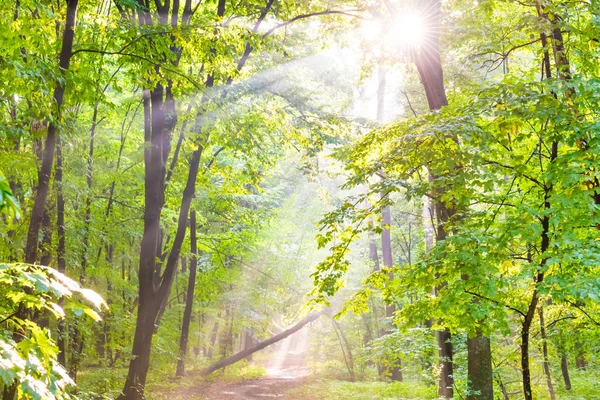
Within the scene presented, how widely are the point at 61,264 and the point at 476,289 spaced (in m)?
7.90

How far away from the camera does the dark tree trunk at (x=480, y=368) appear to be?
6664 mm

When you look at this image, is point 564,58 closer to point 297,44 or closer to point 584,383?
point 297,44

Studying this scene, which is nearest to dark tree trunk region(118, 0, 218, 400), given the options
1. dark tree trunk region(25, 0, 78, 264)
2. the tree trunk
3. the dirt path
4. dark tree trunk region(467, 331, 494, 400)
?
dark tree trunk region(25, 0, 78, 264)

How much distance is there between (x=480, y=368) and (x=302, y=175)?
642cm

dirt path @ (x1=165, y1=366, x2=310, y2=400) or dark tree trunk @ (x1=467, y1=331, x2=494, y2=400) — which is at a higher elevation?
dark tree trunk @ (x1=467, y1=331, x2=494, y2=400)

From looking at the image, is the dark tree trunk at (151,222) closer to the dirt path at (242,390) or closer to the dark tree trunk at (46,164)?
the dark tree trunk at (46,164)

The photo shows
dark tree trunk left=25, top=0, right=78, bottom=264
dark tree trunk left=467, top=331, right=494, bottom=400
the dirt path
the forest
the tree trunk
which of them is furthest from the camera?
the dirt path

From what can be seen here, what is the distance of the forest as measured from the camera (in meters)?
4.35

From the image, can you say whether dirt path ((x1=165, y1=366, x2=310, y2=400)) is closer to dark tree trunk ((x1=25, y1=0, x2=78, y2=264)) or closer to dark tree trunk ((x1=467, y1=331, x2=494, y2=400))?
dark tree trunk ((x1=467, y1=331, x2=494, y2=400))

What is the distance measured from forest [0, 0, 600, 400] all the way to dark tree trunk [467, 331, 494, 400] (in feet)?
0.10

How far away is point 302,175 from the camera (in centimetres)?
1162

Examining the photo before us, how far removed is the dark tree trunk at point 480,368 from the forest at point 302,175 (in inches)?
1.2

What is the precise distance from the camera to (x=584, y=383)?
1548 centimetres

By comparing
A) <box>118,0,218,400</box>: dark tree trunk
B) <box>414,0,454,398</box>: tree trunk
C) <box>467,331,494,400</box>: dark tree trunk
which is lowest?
<box>467,331,494,400</box>: dark tree trunk
